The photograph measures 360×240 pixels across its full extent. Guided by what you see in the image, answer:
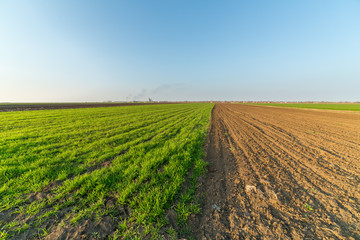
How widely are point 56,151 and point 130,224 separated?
20.7 feet

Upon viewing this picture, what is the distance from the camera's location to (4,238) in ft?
7.38

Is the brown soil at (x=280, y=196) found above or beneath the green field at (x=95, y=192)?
beneath

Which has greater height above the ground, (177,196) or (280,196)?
(177,196)

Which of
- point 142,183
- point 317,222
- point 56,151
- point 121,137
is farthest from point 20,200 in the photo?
point 317,222

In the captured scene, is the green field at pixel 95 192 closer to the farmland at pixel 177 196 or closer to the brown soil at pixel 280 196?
the farmland at pixel 177 196

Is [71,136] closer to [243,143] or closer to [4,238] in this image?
[4,238]

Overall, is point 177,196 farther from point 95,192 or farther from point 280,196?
point 280,196

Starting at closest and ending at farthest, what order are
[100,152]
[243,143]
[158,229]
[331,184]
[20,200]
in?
[158,229] → [20,200] → [331,184] → [100,152] → [243,143]

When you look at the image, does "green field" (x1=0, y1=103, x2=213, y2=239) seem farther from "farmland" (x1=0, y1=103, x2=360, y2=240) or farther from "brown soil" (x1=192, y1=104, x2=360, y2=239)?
"brown soil" (x1=192, y1=104, x2=360, y2=239)

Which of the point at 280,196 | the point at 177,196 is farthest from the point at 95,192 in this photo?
the point at 280,196

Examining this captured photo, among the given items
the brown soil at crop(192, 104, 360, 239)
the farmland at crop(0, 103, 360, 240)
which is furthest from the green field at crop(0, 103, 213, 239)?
the brown soil at crop(192, 104, 360, 239)

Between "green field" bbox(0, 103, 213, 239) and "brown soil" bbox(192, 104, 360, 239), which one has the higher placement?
"green field" bbox(0, 103, 213, 239)

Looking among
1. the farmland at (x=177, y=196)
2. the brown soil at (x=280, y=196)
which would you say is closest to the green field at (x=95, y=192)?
the farmland at (x=177, y=196)

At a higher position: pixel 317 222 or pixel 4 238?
pixel 4 238
